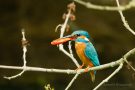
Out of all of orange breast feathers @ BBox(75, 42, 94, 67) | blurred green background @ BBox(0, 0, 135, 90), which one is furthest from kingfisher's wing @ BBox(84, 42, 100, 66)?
blurred green background @ BBox(0, 0, 135, 90)

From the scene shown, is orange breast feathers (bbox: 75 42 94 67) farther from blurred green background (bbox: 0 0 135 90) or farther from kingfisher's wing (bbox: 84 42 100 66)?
blurred green background (bbox: 0 0 135 90)

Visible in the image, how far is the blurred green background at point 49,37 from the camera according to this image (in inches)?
372

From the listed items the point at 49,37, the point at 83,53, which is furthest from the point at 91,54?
the point at 49,37

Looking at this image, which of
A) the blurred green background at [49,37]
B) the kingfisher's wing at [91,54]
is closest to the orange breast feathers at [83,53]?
the kingfisher's wing at [91,54]

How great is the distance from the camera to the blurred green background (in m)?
9.46

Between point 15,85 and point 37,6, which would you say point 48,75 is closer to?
point 15,85

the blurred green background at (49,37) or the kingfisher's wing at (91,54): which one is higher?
the blurred green background at (49,37)

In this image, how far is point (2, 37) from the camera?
9.73 meters

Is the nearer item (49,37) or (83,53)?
(83,53)

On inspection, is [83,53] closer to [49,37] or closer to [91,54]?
[91,54]

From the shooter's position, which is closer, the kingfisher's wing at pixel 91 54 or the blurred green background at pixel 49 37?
the kingfisher's wing at pixel 91 54

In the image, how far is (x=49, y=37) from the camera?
966cm

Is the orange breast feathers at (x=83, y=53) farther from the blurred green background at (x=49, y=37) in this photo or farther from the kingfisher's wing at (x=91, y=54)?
the blurred green background at (x=49, y=37)

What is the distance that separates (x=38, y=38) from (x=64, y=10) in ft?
2.39
